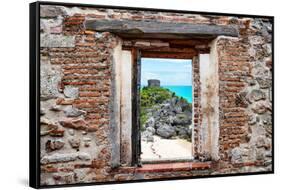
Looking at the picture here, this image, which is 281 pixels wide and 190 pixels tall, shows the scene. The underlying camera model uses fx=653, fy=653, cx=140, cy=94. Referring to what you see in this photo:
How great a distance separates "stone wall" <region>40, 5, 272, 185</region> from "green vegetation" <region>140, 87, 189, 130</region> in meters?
0.34

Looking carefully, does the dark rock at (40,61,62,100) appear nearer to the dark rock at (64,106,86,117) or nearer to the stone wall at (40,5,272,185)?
the stone wall at (40,5,272,185)

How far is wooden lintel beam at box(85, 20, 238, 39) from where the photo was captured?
20.5ft

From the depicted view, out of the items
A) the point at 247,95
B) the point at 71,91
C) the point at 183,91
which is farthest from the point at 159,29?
the point at 247,95

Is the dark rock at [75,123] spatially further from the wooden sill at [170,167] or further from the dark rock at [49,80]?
the wooden sill at [170,167]

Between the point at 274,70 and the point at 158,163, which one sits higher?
the point at 274,70

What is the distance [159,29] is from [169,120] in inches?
36.5

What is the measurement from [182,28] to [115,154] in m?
1.44

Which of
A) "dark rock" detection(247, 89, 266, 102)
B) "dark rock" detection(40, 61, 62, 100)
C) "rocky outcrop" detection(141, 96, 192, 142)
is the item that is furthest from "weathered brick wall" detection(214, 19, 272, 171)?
"dark rock" detection(40, 61, 62, 100)

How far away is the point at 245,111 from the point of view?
691 cm

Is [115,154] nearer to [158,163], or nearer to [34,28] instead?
[158,163]

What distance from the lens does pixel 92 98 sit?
6.18 metres

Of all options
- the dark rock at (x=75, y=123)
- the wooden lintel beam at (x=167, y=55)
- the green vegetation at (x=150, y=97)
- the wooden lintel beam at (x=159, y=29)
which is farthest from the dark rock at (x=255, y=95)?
the dark rock at (x=75, y=123)

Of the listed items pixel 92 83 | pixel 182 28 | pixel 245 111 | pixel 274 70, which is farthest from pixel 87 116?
pixel 274 70

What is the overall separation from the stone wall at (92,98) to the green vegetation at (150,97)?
0.34 metres
